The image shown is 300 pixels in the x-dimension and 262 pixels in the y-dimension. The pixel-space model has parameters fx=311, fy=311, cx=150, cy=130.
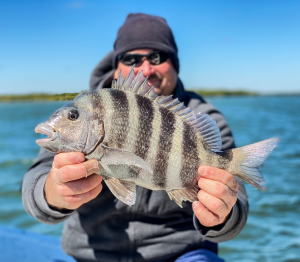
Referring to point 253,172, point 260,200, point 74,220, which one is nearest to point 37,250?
point 74,220

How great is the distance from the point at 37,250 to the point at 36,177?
1.46m

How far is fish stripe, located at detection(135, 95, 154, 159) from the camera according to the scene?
63.7 inches

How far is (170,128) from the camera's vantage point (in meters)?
1.71

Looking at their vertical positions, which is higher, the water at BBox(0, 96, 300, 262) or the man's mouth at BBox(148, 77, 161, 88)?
the man's mouth at BBox(148, 77, 161, 88)

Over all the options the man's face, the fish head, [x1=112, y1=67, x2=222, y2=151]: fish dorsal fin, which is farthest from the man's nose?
the fish head

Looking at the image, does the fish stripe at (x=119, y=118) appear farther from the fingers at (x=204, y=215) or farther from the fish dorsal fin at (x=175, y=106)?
the fingers at (x=204, y=215)

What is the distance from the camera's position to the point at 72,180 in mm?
1682

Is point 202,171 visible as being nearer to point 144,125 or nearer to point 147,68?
point 144,125

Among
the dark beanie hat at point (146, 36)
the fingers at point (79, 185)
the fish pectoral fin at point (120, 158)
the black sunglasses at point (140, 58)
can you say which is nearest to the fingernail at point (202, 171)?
the fish pectoral fin at point (120, 158)

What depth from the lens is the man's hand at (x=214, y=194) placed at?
5.59 feet

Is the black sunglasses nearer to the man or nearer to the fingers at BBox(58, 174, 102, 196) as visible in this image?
the man

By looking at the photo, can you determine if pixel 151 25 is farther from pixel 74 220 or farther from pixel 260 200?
pixel 260 200

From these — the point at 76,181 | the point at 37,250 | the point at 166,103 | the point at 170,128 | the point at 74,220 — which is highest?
the point at 166,103

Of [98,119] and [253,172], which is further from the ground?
[98,119]
